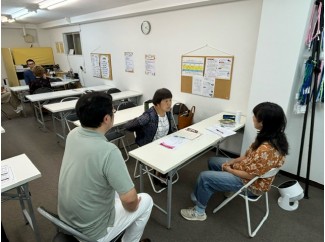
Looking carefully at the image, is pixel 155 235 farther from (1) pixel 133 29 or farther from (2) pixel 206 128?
(1) pixel 133 29

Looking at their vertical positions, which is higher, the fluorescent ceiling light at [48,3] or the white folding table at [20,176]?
the fluorescent ceiling light at [48,3]

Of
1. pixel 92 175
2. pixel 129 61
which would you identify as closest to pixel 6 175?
pixel 92 175

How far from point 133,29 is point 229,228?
12.5ft

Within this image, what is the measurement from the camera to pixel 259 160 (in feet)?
5.24

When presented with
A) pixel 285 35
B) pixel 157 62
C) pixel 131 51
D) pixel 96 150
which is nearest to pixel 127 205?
pixel 96 150

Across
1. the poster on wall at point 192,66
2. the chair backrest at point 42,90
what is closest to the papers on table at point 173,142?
the poster on wall at point 192,66

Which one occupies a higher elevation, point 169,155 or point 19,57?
point 19,57

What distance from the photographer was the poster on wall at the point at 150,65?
13.0ft

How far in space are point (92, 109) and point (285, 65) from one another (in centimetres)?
209

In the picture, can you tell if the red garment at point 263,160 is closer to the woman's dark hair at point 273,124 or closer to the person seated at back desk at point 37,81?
the woman's dark hair at point 273,124

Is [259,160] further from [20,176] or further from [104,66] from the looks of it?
[104,66]

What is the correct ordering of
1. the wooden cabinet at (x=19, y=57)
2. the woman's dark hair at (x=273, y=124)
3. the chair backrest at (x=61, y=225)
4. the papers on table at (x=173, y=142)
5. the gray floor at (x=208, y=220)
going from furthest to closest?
the wooden cabinet at (x=19, y=57) → the papers on table at (x=173, y=142) → the gray floor at (x=208, y=220) → the woman's dark hair at (x=273, y=124) → the chair backrest at (x=61, y=225)

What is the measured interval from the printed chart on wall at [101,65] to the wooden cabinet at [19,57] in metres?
2.81

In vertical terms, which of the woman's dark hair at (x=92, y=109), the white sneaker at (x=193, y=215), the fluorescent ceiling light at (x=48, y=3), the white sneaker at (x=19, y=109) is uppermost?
the fluorescent ceiling light at (x=48, y=3)
